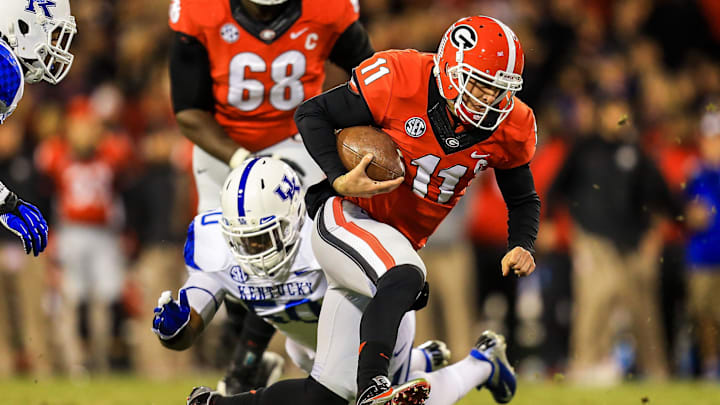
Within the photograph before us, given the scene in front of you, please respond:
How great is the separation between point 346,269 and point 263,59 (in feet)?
5.33

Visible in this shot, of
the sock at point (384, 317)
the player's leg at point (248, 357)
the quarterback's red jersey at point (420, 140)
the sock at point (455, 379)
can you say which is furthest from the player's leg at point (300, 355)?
the sock at point (384, 317)

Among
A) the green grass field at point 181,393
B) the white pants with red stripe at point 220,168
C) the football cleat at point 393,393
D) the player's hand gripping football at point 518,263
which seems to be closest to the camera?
the football cleat at point 393,393

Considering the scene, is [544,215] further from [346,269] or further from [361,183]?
[361,183]

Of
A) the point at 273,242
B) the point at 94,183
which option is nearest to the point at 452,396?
the point at 273,242

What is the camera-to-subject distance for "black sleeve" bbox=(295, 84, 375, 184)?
167 inches

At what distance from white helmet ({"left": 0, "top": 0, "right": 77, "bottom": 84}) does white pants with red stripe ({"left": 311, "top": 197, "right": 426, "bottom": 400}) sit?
1.36 m

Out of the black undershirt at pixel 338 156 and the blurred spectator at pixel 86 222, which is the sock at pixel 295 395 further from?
the blurred spectator at pixel 86 222

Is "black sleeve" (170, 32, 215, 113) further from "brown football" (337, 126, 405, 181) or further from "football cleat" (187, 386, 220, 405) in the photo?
"football cleat" (187, 386, 220, 405)

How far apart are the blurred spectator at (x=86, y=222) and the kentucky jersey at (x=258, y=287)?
178 inches

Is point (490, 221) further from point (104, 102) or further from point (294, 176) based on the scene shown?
point (294, 176)

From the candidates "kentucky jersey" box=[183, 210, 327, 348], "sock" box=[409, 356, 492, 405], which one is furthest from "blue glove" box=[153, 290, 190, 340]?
"sock" box=[409, 356, 492, 405]

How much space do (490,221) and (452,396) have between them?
15.0 ft

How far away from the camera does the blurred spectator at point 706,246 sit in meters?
8.41

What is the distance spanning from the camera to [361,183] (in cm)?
410
